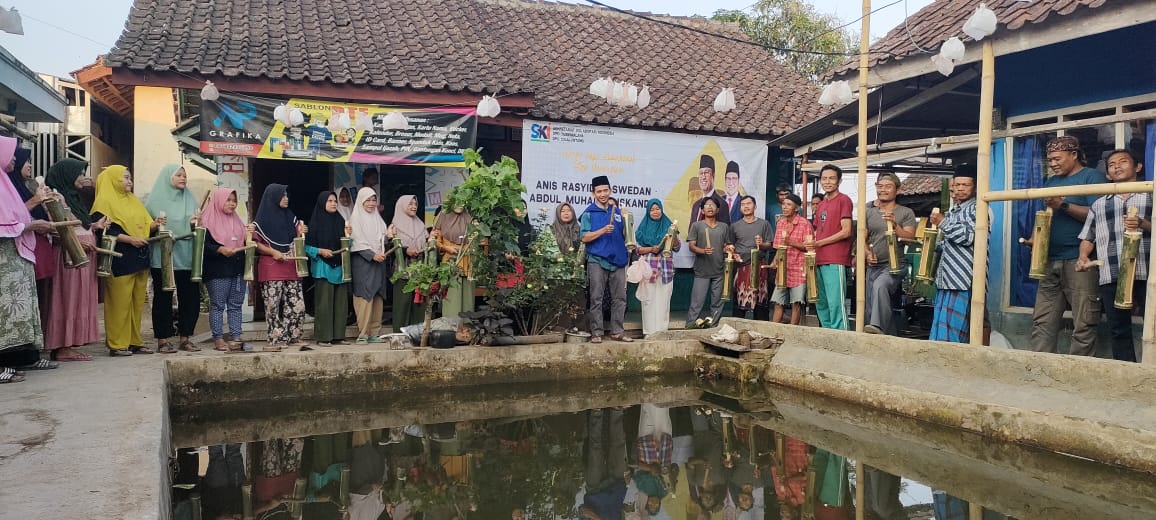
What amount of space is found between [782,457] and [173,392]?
4.35 meters

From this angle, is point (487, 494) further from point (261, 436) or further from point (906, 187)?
point (906, 187)

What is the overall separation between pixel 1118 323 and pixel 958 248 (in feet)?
4.25

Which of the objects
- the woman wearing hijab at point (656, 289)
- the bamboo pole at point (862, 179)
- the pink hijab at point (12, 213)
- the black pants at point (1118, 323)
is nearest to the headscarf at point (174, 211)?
the pink hijab at point (12, 213)

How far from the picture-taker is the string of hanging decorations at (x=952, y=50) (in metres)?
6.13

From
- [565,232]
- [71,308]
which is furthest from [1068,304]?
[71,308]

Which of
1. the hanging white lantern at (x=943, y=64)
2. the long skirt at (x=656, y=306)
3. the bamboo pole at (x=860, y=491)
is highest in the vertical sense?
the hanging white lantern at (x=943, y=64)

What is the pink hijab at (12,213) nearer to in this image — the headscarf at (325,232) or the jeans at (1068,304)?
the headscarf at (325,232)

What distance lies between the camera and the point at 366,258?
26.9 ft

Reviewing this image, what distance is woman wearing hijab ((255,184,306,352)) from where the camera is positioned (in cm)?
770

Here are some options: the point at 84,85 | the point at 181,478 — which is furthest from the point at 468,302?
the point at 84,85

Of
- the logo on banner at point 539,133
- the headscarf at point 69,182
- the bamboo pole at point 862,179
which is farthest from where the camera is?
the logo on banner at point 539,133

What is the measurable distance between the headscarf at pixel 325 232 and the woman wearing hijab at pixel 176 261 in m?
1.10

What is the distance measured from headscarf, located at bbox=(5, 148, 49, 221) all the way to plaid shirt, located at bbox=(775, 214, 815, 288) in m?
6.56

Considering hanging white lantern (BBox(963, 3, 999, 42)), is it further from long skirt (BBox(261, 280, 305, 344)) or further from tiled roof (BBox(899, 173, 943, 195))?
tiled roof (BBox(899, 173, 943, 195))
